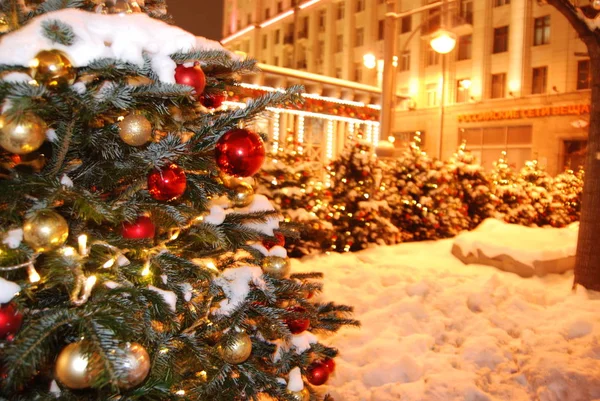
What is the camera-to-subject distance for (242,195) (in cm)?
198

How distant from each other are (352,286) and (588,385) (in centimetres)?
257

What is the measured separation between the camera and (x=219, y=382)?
1.61 meters

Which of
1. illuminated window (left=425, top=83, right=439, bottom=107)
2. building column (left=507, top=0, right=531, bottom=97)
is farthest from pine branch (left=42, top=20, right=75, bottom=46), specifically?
illuminated window (left=425, top=83, right=439, bottom=107)

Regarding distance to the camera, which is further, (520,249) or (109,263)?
(520,249)

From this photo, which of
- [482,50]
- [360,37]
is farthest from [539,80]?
[360,37]

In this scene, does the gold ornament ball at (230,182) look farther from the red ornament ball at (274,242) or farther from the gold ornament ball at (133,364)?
the gold ornament ball at (133,364)

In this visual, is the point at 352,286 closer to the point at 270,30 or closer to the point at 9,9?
the point at 9,9

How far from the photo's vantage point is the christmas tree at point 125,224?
112cm

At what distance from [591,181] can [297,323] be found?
454 centimetres

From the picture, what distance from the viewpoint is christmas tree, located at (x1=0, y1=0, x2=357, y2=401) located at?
112cm

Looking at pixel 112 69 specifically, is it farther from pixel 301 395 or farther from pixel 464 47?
pixel 464 47

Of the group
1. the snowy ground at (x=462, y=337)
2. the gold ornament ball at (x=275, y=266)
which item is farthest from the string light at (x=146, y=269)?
the snowy ground at (x=462, y=337)

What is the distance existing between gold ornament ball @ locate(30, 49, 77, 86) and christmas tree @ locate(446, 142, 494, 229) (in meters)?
9.03

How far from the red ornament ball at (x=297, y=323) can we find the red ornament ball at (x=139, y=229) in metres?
0.64
